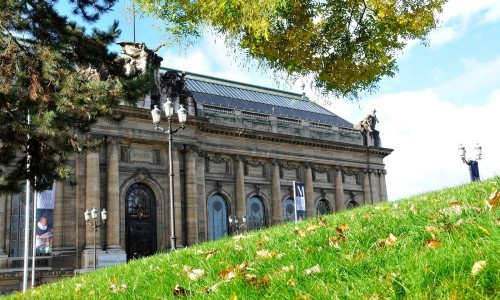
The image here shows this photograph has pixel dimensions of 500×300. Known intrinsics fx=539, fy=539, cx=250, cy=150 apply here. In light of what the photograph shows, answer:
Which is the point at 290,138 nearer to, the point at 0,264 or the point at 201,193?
the point at 201,193

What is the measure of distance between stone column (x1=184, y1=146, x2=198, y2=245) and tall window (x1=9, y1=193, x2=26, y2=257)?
38.5 ft

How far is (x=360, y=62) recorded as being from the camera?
570 inches

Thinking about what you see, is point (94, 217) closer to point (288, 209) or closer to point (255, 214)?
point (255, 214)

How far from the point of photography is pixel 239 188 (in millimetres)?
47562

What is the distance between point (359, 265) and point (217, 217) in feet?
138

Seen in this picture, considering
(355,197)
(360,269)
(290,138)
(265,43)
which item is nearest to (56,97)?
(265,43)

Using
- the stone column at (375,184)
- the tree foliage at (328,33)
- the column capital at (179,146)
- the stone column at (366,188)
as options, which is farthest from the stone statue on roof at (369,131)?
the tree foliage at (328,33)

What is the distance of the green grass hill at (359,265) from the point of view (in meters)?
3.81

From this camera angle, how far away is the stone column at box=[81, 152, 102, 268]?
36.0 m

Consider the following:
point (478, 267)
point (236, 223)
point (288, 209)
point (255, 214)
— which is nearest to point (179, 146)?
point (236, 223)

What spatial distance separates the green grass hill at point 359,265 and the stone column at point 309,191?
45.1 meters

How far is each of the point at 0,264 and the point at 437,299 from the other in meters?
35.6

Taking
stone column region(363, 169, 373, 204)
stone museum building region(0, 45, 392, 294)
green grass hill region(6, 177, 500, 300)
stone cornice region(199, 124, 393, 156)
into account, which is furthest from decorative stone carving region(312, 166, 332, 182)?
green grass hill region(6, 177, 500, 300)

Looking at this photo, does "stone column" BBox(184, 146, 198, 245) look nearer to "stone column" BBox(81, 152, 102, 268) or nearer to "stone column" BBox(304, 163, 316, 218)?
"stone column" BBox(81, 152, 102, 268)
